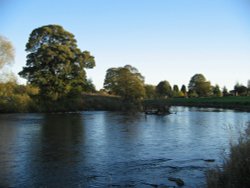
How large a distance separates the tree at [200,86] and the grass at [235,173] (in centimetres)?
11044

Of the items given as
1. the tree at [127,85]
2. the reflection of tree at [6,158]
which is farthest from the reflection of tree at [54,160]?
the tree at [127,85]

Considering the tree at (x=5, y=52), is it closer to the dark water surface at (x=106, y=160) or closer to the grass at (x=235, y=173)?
the dark water surface at (x=106, y=160)

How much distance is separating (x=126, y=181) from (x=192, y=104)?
75.8m

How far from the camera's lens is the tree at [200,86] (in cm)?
11525

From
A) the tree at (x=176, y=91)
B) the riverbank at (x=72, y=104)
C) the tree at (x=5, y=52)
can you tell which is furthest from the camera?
the tree at (x=176, y=91)

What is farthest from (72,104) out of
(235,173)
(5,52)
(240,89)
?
(240,89)

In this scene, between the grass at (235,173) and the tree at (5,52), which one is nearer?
the grass at (235,173)

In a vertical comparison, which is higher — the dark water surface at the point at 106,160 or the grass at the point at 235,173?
the grass at the point at 235,173

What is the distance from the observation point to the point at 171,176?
35.8 ft

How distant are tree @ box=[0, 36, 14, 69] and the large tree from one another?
4184 mm

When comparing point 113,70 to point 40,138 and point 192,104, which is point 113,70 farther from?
point 40,138

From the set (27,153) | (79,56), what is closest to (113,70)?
(79,56)

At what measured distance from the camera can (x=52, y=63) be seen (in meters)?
50.2

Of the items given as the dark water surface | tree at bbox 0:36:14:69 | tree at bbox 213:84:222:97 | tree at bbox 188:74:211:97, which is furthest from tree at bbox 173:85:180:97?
the dark water surface
